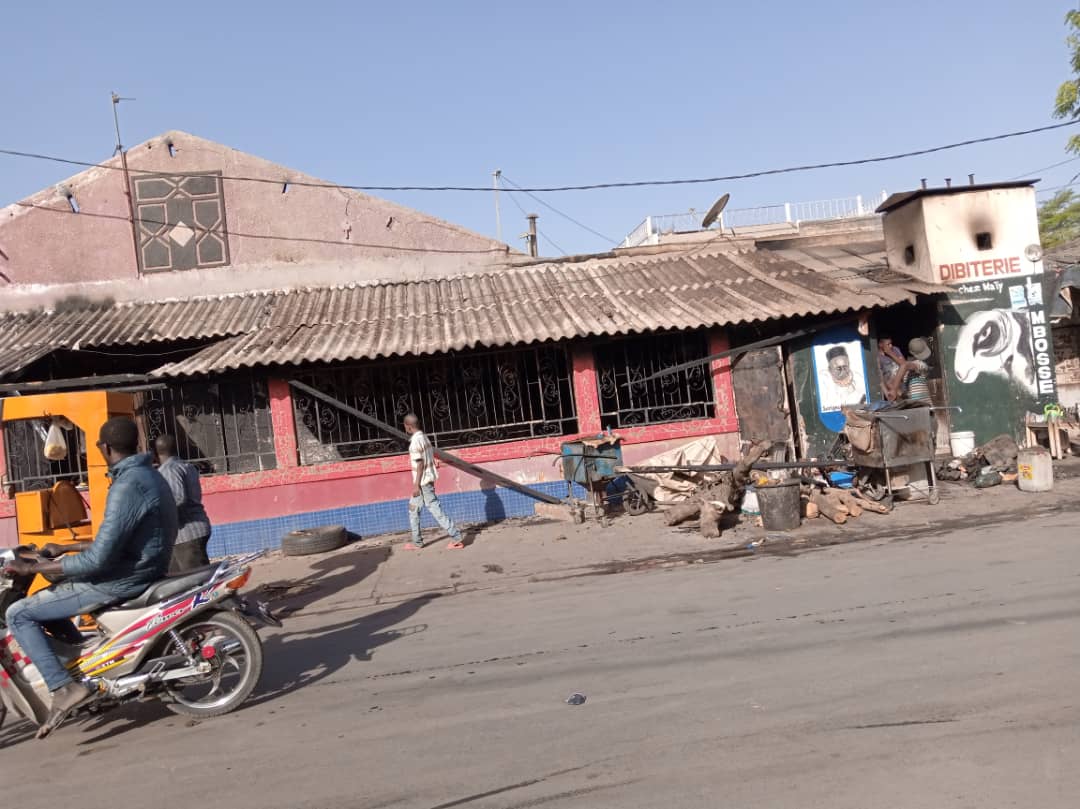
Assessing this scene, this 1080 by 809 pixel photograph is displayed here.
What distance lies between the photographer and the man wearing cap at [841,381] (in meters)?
12.7

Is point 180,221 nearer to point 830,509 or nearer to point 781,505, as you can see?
point 781,505

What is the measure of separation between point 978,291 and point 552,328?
23.3ft

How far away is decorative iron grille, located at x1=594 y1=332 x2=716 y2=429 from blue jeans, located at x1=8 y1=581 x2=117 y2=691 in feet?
28.6

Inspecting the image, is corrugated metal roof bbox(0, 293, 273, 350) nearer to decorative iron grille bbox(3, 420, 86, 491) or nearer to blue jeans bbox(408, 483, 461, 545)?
decorative iron grille bbox(3, 420, 86, 491)

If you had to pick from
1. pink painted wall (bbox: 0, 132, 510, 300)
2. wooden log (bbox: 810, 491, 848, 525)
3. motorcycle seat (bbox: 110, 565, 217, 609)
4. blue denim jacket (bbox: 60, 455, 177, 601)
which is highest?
pink painted wall (bbox: 0, 132, 510, 300)

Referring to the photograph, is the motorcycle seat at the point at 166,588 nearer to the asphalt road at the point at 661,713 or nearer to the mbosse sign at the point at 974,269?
the asphalt road at the point at 661,713

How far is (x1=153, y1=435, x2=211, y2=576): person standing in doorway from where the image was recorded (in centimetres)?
711

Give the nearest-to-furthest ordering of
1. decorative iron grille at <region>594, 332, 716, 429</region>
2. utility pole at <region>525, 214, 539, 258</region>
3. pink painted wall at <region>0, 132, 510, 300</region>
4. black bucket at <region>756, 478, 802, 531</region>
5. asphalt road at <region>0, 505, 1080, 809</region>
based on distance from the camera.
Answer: asphalt road at <region>0, 505, 1080, 809</region> → black bucket at <region>756, 478, 802, 531</region> → decorative iron grille at <region>594, 332, 716, 429</region> → pink painted wall at <region>0, 132, 510, 300</region> → utility pole at <region>525, 214, 539, 258</region>

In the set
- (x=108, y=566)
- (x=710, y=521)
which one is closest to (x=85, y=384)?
(x=108, y=566)

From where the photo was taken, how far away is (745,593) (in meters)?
6.81

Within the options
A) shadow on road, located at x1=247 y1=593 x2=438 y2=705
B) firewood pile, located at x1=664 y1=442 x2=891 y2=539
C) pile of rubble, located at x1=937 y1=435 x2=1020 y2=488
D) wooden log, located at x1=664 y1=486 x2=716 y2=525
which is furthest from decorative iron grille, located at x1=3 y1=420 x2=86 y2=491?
pile of rubble, located at x1=937 y1=435 x2=1020 y2=488

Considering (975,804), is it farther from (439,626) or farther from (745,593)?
(439,626)

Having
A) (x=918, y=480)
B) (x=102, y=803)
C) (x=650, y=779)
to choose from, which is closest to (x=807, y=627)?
(x=650, y=779)

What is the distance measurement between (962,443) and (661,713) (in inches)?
418
